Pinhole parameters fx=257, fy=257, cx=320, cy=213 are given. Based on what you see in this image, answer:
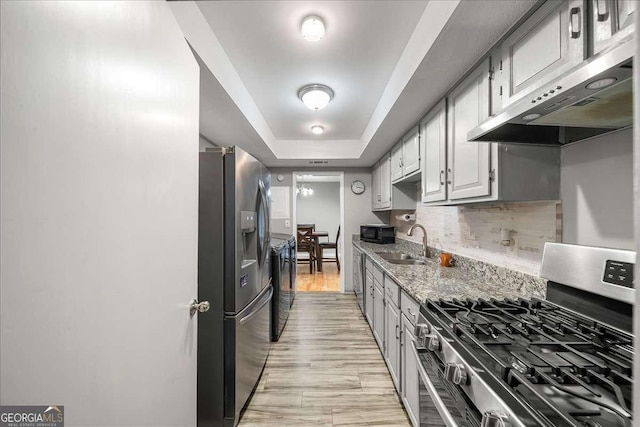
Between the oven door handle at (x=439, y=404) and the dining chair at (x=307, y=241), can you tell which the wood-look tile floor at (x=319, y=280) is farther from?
the oven door handle at (x=439, y=404)

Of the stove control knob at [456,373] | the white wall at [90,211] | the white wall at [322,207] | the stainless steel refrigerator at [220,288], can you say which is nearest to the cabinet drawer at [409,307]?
the stove control knob at [456,373]

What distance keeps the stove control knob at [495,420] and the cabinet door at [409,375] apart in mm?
726

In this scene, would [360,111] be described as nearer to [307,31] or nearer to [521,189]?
[307,31]

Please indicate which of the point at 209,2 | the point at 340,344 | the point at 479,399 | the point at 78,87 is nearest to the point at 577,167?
the point at 479,399

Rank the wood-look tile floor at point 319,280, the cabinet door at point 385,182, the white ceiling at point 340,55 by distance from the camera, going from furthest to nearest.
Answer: the wood-look tile floor at point 319,280 < the cabinet door at point 385,182 < the white ceiling at point 340,55

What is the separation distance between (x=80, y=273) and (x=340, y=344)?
8.13ft

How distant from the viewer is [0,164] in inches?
13.7

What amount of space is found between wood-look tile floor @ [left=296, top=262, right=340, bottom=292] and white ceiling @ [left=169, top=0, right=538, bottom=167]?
283 cm

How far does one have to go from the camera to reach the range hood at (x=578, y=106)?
0.61 m

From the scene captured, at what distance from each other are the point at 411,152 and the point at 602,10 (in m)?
1.67

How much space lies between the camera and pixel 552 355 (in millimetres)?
740

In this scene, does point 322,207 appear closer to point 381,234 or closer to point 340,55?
point 381,234

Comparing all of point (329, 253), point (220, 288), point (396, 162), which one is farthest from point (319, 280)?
point (220, 288)

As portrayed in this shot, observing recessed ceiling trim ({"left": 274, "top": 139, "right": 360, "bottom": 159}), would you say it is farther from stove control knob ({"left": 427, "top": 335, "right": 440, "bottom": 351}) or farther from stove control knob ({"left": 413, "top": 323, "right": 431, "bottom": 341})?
stove control knob ({"left": 427, "top": 335, "right": 440, "bottom": 351})
